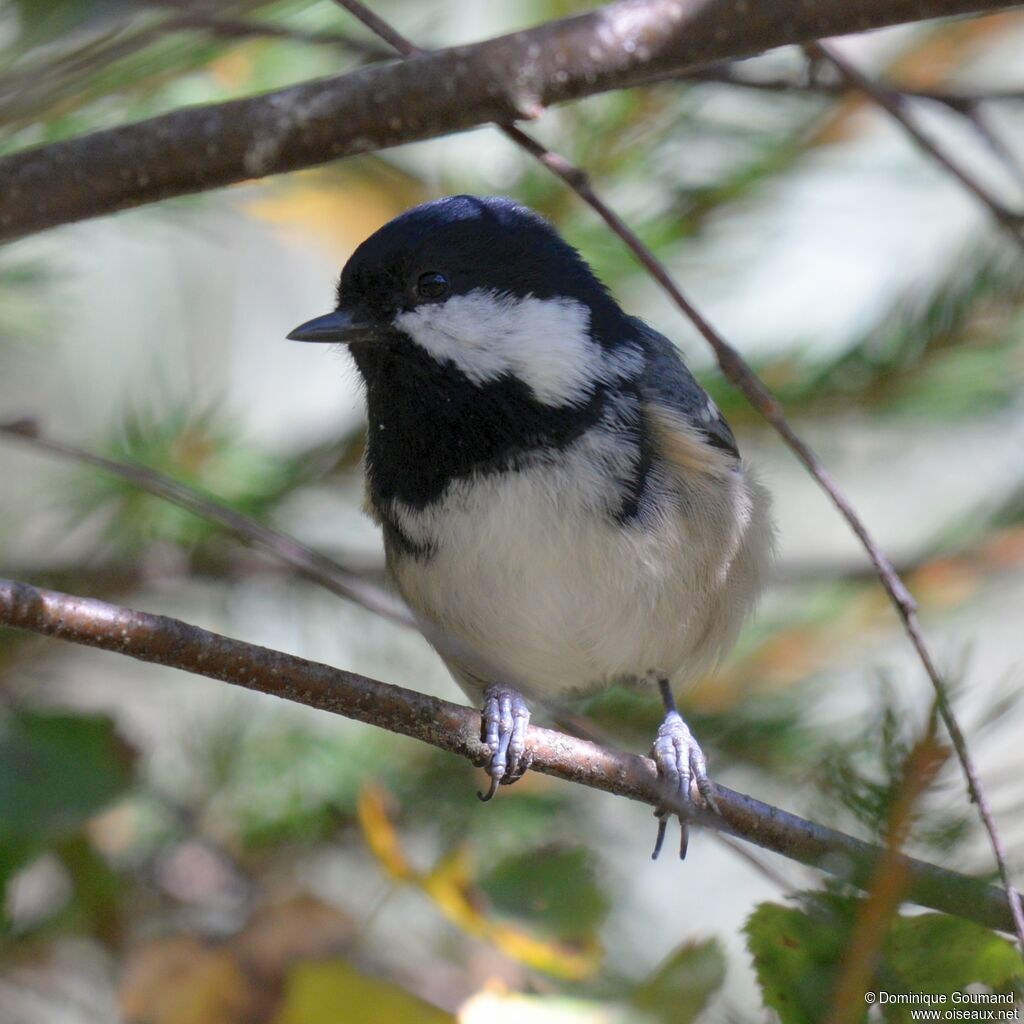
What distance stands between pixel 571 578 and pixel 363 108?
2.14ft

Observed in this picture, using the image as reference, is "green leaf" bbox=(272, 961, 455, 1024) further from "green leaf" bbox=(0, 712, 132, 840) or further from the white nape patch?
the white nape patch

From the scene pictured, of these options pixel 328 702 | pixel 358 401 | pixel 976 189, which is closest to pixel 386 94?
pixel 328 702

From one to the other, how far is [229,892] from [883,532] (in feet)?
6.22

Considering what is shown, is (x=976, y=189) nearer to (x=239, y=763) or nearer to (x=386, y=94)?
(x=386, y=94)

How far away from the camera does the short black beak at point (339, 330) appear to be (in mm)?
1286

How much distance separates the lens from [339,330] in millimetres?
1295

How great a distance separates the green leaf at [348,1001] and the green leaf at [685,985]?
0.51ft

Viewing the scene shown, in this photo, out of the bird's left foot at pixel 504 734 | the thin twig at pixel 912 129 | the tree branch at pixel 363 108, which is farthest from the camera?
the bird's left foot at pixel 504 734

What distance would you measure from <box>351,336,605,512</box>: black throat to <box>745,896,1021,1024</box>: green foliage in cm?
68

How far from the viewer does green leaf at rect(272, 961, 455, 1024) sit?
869mm

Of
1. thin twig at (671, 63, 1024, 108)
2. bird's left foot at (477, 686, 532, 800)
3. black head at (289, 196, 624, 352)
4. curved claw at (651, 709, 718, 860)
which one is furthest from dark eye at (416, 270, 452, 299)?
curved claw at (651, 709, 718, 860)

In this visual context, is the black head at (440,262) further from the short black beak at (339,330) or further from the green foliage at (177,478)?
the green foliage at (177,478)

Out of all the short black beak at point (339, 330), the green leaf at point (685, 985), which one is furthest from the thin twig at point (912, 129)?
the green leaf at point (685, 985)

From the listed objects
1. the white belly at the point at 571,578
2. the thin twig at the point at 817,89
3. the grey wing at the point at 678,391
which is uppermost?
the thin twig at the point at 817,89
